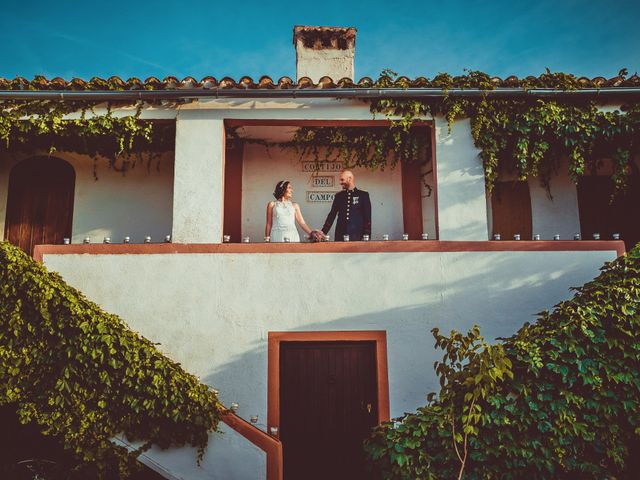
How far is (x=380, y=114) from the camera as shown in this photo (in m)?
8.59

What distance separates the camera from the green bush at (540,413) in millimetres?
6148

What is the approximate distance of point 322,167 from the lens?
10109 millimetres

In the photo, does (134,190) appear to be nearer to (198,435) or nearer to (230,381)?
(230,381)

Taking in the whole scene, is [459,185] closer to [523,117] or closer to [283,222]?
[523,117]

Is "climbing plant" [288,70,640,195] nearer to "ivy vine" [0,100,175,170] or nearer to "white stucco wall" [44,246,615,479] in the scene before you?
"white stucco wall" [44,246,615,479]

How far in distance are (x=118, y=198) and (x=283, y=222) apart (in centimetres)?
316

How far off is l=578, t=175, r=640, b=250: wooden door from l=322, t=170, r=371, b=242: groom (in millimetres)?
3790

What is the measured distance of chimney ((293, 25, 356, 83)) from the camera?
10.7m

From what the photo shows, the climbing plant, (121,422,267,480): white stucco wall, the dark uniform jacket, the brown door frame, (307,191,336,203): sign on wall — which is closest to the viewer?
(121,422,267,480): white stucco wall

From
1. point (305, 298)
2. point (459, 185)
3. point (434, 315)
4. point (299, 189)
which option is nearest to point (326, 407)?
point (305, 298)

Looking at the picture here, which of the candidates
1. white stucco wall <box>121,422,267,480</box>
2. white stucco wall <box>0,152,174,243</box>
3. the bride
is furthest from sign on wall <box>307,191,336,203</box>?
white stucco wall <box>121,422,267,480</box>

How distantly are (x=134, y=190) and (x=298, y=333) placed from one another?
13.4ft

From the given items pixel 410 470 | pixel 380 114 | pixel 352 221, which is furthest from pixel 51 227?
pixel 410 470

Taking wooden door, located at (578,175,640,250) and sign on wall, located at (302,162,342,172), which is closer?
wooden door, located at (578,175,640,250)
